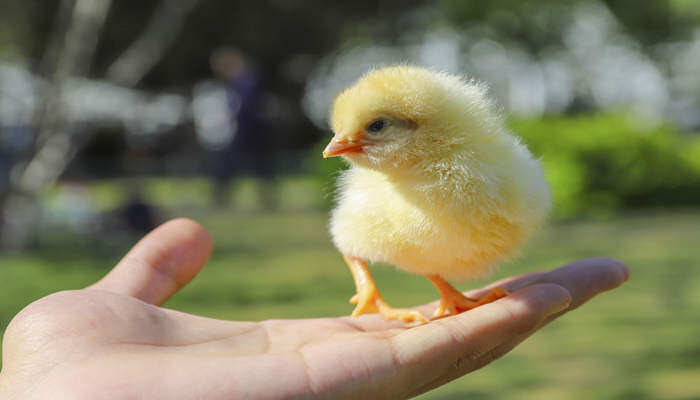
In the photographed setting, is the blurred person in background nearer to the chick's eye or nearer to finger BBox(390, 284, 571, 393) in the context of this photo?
the chick's eye

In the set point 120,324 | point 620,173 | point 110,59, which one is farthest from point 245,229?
point 110,59

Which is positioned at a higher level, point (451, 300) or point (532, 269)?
point (532, 269)

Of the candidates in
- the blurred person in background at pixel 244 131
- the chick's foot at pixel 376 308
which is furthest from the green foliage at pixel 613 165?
the chick's foot at pixel 376 308

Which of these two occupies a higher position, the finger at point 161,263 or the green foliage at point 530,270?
the green foliage at point 530,270

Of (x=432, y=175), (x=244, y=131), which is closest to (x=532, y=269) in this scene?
(x=244, y=131)

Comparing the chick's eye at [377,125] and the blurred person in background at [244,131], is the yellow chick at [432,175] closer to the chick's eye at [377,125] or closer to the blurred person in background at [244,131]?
the chick's eye at [377,125]

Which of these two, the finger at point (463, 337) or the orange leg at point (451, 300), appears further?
the orange leg at point (451, 300)

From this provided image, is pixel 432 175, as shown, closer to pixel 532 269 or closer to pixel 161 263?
pixel 161 263

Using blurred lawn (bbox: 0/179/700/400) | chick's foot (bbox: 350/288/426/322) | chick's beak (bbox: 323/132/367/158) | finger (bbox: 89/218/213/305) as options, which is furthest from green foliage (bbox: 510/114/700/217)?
chick's beak (bbox: 323/132/367/158)
